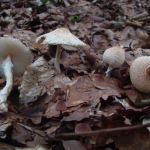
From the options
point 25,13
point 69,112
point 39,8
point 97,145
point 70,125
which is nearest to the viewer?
point 97,145

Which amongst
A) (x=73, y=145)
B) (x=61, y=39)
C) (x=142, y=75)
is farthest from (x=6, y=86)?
(x=142, y=75)

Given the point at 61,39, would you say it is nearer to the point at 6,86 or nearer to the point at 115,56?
the point at 115,56

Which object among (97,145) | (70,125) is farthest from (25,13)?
(97,145)

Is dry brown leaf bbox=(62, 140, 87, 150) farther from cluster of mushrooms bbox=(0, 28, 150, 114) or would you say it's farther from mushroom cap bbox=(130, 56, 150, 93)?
mushroom cap bbox=(130, 56, 150, 93)

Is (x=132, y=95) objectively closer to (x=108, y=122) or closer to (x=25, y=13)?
(x=108, y=122)

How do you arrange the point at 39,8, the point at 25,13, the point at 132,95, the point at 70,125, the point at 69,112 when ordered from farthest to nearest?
the point at 39,8 < the point at 25,13 < the point at 132,95 < the point at 69,112 < the point at 70,125

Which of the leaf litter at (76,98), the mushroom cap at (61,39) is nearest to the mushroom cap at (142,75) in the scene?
the leaf litter at (76,98)
